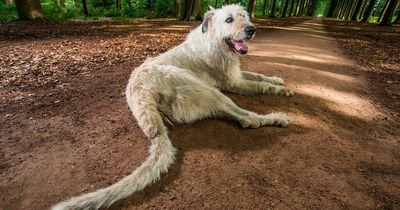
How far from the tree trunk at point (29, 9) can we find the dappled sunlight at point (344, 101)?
48.7ft

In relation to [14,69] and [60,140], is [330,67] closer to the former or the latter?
[60,140]

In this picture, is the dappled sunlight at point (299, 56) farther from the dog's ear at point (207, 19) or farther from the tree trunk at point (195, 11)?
the tree trunk at point (195, 11)

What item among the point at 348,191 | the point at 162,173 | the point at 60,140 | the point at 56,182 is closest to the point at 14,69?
the point at 60,140

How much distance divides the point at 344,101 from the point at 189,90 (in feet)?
10.7

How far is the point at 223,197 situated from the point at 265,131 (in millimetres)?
1476

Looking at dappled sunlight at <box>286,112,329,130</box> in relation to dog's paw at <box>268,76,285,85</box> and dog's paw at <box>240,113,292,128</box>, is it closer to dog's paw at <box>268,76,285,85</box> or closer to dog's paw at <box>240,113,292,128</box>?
dog's paw at <box>240,113,292,128</box>

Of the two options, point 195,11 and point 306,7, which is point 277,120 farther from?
point 306,7

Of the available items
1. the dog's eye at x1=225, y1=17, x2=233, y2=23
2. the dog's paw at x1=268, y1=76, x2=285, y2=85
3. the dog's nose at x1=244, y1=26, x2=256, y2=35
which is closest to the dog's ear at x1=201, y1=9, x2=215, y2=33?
the dog's eye at x1=225, y1=17, x2=233, y2=23

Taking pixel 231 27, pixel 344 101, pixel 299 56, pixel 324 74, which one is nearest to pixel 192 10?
pixel 299 56

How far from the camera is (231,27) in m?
4.32

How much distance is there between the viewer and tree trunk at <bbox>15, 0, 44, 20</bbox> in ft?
45.2

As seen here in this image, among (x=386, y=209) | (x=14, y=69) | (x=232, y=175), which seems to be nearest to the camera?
(x=386, y=209)

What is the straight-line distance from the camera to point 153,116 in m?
3.32

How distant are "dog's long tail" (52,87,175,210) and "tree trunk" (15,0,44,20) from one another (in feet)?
46.7
